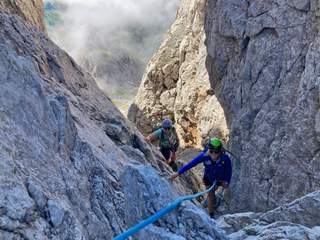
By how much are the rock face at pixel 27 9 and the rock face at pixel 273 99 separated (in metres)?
9.49

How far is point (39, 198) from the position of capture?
725 centimetres

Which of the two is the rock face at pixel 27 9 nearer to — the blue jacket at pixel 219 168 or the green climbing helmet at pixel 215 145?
the blue jacket at pixel 219 168

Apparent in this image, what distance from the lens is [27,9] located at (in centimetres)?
2528

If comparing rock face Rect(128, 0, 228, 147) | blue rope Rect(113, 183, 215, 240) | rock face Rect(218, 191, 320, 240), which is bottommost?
rock face Rect(218, 191, 320, 240)

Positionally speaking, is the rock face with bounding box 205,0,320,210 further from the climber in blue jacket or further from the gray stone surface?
the gray stone surface

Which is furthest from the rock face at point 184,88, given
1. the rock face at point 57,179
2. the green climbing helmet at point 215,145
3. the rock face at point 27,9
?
the rock face at point 57,179

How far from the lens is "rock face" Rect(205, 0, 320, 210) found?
18.0 m

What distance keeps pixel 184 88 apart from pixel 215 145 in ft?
81.9

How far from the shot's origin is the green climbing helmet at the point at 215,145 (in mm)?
13000

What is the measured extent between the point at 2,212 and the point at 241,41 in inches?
717

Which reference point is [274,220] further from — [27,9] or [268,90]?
[27,9]

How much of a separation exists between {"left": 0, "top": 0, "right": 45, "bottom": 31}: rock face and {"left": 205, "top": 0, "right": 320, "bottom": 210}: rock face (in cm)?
949

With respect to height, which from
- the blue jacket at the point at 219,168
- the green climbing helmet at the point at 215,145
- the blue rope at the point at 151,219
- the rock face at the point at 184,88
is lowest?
the blue rope at the point at 151,219

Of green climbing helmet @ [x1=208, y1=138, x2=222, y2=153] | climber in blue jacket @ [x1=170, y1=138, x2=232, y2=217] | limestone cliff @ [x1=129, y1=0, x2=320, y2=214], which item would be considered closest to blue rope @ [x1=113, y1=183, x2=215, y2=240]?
climber in blue jacket @ [x1=170, y1=138, x2=232, y2=217]
